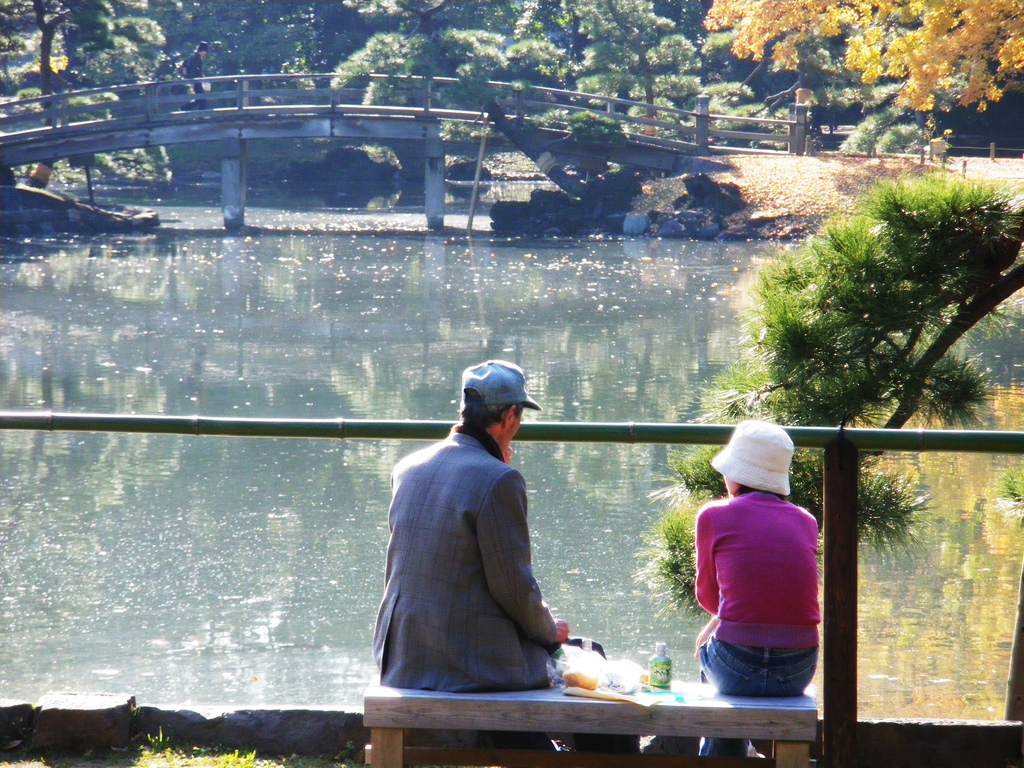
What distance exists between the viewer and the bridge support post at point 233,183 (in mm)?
22047

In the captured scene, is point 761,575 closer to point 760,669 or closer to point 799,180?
point 760,669

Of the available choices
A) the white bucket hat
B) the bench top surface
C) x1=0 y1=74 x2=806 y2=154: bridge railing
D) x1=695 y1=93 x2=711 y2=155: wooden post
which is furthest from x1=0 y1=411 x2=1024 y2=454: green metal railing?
x1=695 y1=93 x2=711 y2=155: wooden post

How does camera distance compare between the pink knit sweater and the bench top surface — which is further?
the pink knit sweater

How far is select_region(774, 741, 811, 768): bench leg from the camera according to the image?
2025mm

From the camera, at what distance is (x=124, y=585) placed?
531 cm

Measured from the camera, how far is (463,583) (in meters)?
2.10

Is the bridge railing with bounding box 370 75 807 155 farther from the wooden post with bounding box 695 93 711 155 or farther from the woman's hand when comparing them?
the woman's hand

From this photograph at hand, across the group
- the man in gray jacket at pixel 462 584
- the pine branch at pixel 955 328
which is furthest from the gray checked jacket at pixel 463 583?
the pine branch at pixel 955 328

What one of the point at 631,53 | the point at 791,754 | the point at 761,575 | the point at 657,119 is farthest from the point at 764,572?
the point at 631,53

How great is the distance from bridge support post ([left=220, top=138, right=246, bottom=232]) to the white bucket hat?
67.3 ft

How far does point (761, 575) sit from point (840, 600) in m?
0.26

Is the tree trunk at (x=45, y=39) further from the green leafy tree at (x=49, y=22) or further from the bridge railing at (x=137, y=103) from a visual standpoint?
the bridge railing at (x=137, y=103)

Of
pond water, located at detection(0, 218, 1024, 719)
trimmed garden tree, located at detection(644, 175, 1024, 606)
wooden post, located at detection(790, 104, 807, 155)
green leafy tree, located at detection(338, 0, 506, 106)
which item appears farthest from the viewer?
green leafy tree, located at detection(338, 0, 506, 106)

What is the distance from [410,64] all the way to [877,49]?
10090mm
